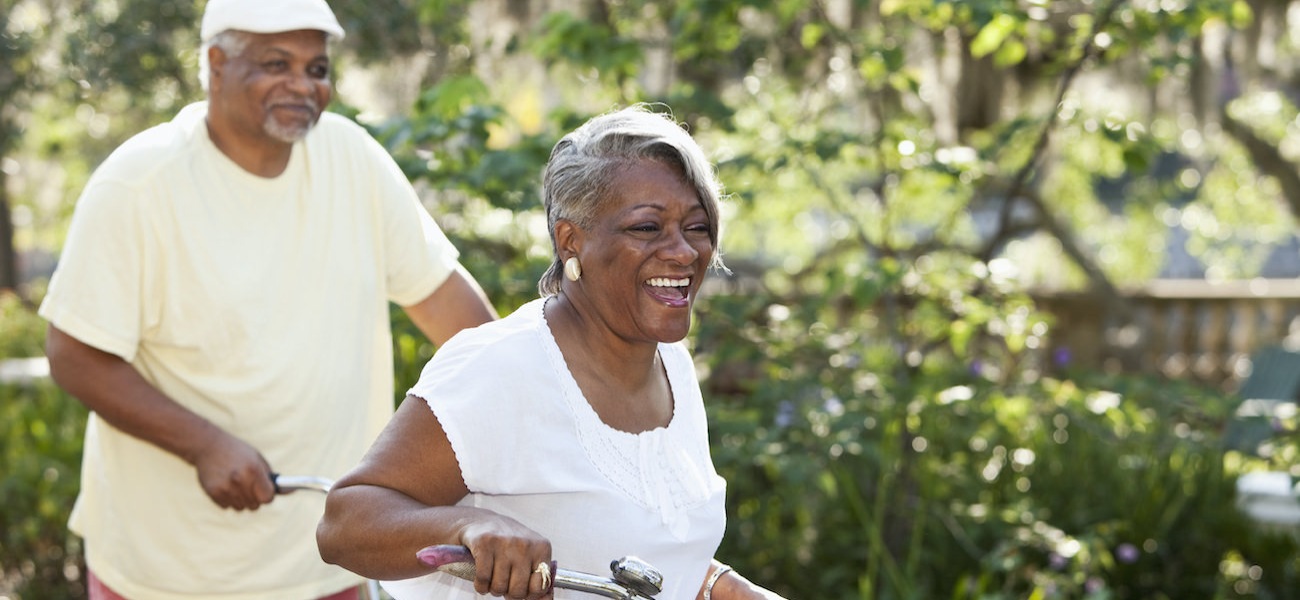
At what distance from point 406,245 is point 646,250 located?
38.7 inches

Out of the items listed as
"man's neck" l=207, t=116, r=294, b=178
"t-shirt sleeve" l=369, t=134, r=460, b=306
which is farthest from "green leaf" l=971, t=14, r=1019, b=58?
"man's neck" l=207, t=116, r=294, b=178

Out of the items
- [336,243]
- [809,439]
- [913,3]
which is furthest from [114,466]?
[913,3]

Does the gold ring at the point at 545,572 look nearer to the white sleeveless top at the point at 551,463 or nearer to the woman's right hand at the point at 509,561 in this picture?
the woman's right hand at the point at 509,561

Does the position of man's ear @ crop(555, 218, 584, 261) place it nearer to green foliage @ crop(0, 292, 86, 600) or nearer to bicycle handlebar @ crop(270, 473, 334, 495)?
bicycle handlebar @ crop(270, 473, 334, 495)

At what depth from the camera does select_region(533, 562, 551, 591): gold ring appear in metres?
1.54

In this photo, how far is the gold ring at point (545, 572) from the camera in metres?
1.54

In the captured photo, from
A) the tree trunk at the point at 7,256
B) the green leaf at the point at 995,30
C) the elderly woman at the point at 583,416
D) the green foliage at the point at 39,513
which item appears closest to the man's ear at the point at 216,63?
the elderly woman at the point at 583,416

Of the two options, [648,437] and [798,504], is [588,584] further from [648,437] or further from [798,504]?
[798,504]

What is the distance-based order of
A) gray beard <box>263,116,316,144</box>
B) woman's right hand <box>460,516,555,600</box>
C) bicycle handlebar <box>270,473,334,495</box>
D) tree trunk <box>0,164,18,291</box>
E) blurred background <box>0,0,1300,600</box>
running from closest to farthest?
woman's right hand <box>460,516,555,600</box>, bicycle handlebar <box>270,473,334,495</box>, gray beard <box>263,116,316,144</box>, blurred background <box>0,0,1300,600</box>, tree trunk <box>0,164,18,291</box>

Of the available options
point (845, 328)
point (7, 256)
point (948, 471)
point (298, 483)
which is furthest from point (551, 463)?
point (7, 256)

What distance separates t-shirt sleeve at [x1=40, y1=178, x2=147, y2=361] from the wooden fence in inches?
305

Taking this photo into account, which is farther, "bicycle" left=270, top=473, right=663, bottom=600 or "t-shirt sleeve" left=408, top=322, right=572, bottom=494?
"t-shirt sleeve" left=408, top=322, right=572, bottom=494

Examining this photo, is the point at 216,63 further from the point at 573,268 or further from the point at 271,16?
the point at 573,268

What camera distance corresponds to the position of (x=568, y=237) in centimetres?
196
